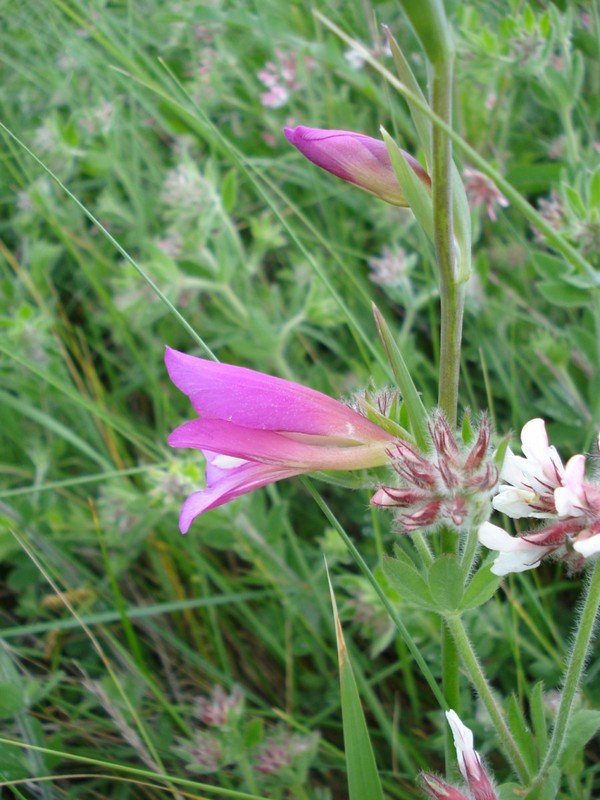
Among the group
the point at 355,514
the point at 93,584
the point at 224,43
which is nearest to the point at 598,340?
the point at 355,514

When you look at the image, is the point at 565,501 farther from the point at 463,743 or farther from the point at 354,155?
the point at 354,155

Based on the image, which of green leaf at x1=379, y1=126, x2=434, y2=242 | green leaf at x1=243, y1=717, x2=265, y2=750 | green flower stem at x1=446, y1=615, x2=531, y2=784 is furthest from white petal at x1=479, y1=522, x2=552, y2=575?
green leaf at x1=243, y1=717, x2=265, y2=750

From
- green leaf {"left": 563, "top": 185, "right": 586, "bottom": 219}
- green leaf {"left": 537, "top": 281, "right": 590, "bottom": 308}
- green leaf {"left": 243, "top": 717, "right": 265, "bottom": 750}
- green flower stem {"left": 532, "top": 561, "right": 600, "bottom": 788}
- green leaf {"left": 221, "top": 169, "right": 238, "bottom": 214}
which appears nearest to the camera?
green flower stem {"left": 532, "top": 561, "right": 600, "bottom": 788}

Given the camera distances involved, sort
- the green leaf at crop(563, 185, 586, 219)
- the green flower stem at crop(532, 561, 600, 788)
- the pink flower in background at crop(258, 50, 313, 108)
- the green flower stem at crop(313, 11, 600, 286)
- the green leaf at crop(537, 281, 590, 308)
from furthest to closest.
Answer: the pink flower in background at crop(258, 50, 313, 108) < the green leaf at crop(537, 281, 590, 308) < the green leaf at crop(563, 185, 586, 219) < the green flower stem at crop(532, 561, 600, 788) < the green flower stem at crop(313, 11, 600, 286)

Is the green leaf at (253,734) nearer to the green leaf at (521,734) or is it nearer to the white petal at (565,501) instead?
the green leaf at (521,734)

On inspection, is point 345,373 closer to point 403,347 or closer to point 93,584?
point 403,347

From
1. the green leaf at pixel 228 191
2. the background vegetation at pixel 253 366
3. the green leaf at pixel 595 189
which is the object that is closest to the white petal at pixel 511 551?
the background vegetation at pixel 253 366

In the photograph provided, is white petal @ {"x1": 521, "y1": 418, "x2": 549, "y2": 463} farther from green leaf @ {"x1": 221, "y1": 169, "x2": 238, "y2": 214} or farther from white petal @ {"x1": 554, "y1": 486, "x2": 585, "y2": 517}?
green leaf @ {"x1": 221, "y1": 169, "x2": 238, "y2": 214}
